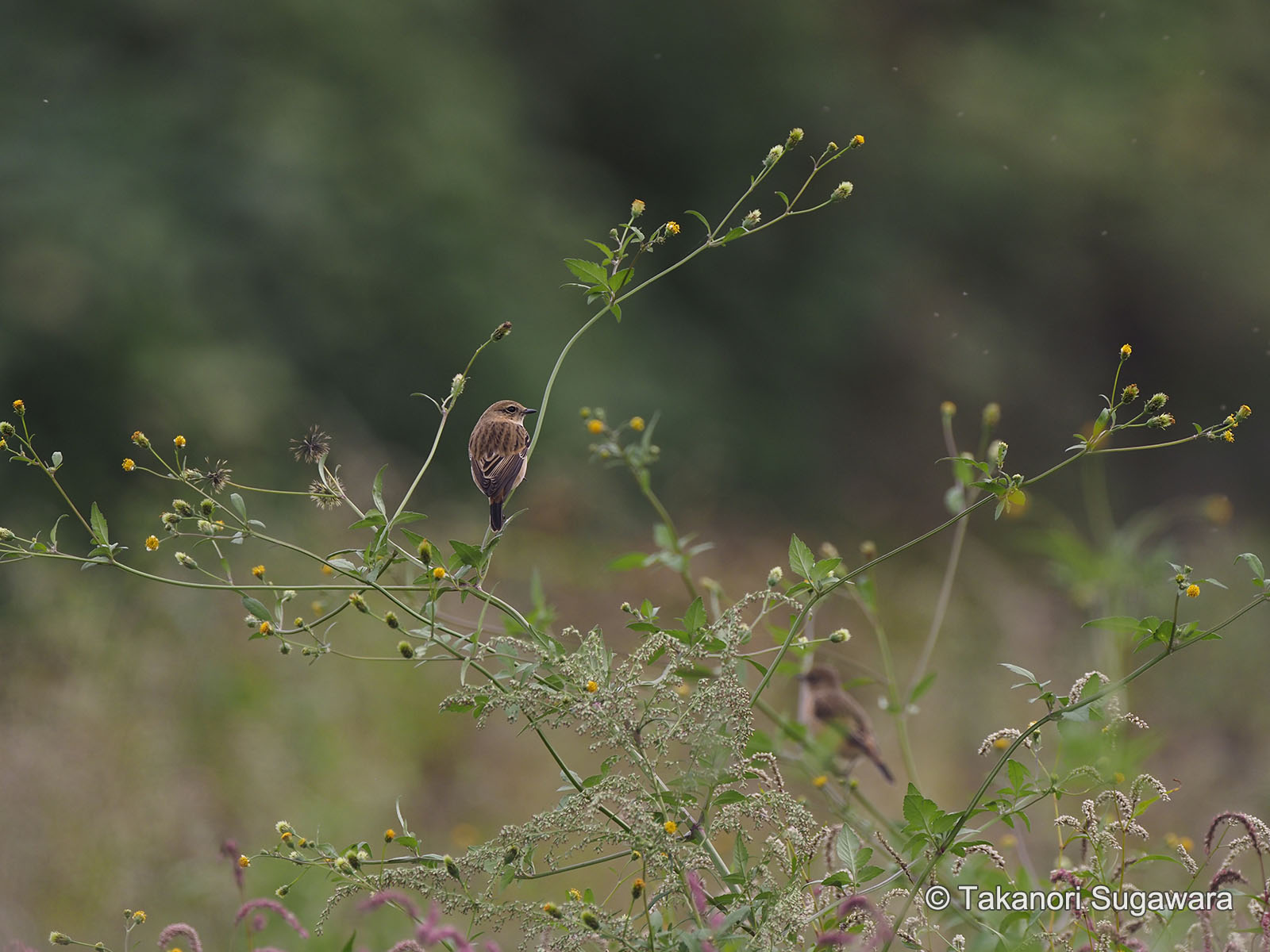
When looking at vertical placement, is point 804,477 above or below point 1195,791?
above

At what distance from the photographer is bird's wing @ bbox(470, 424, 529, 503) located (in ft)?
Answer: 3.52

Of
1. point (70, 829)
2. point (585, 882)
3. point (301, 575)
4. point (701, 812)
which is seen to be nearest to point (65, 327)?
point (301, 575)

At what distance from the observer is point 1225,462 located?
911cm

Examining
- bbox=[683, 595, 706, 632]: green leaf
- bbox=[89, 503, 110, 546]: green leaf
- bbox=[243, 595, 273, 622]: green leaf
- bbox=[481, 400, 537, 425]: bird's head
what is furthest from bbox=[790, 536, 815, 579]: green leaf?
bbox=[89, 503, 110, 546]: green leaf

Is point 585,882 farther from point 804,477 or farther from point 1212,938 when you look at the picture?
point 804,477

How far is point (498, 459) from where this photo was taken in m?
1.09

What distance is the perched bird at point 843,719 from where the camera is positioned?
2.10 m

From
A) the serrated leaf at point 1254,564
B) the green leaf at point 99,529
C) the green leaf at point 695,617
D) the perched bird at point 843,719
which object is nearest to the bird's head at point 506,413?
the green leaf at point 695,617

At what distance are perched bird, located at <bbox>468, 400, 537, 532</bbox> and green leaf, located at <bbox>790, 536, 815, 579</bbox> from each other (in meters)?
0.35

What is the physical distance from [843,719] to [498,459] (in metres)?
1.32

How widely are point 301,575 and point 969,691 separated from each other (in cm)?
290

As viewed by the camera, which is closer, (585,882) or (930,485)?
(585,882)

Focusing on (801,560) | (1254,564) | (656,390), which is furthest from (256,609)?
(656,390)
